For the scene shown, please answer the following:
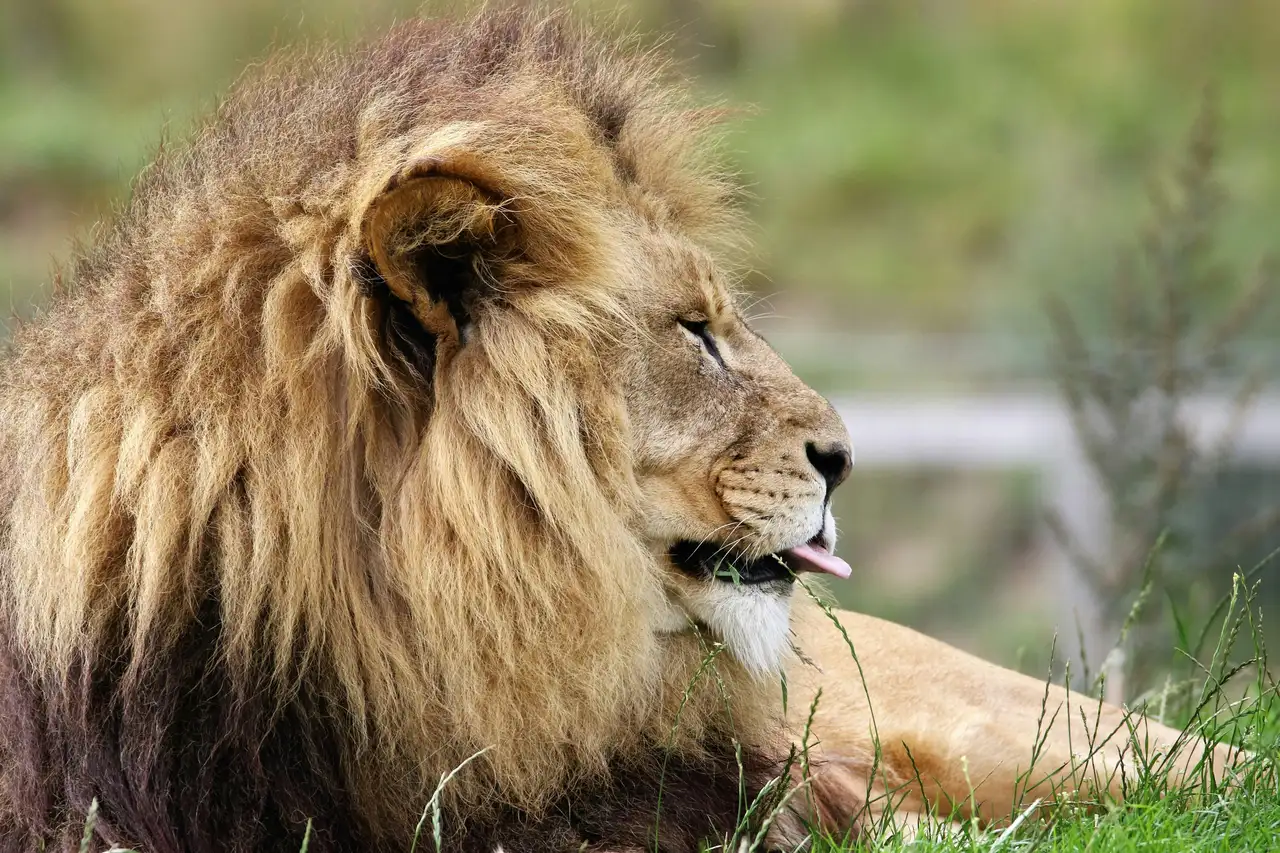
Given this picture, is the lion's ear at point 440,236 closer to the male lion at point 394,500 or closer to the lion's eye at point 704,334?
the male lion at point 394,500

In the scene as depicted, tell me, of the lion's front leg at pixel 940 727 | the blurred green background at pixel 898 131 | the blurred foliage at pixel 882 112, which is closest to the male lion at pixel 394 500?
the lion's front leg at pixel 940 727

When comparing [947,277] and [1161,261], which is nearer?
[1161,261]

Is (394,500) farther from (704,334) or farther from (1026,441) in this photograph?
(1026,441)

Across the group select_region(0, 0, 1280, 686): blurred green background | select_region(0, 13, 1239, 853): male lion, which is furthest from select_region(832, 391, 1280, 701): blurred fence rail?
select_region(0, 13, 1239, 853): male lion

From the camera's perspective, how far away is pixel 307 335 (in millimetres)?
2445

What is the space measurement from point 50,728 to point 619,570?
2.94ft

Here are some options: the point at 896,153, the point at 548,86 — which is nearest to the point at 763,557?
Answer: the point at 548,86

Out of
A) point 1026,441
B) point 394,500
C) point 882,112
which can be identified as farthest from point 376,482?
point 882,112

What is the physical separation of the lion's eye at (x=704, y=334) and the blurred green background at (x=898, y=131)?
9.81 metres

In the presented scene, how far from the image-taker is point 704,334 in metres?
2.74

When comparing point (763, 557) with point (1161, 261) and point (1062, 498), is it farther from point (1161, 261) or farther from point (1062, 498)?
point (1062, 498)

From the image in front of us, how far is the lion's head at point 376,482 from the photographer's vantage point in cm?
237

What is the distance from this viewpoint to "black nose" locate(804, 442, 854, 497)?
2700 mm

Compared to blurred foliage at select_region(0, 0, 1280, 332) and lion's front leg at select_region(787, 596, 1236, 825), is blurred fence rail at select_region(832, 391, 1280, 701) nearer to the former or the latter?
blurred foliage at select_region(0, 0, 1280, 332)
